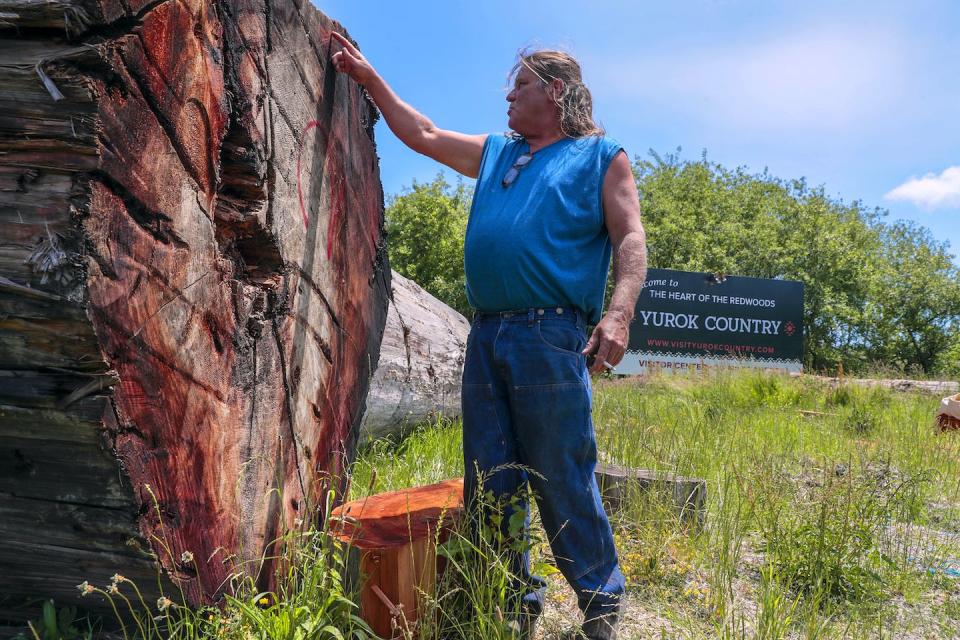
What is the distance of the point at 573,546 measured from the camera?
2.36 meters

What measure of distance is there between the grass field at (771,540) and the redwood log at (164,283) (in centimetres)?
104

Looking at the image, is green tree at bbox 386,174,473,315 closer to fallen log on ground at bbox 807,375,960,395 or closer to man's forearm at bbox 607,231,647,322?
fallen log on ground at bbox 807,375,960,395

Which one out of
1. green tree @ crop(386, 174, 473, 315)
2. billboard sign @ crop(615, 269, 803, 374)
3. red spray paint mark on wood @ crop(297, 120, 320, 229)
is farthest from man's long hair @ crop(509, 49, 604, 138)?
green tree @ crop(386, 174, 473, 315)

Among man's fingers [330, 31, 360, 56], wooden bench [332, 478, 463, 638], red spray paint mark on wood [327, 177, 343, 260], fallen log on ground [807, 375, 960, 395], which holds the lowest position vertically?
wooden bench [332, 478, 463, 638]

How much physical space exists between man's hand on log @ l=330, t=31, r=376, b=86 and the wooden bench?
140cm

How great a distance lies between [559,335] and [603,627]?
0.93 meters

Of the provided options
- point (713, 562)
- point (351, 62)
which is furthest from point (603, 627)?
point (351, 62)

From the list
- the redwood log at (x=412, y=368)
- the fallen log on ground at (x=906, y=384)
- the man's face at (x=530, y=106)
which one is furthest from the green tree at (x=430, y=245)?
the man's face at (x=530, y=106)

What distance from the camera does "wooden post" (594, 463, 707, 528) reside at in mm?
3359

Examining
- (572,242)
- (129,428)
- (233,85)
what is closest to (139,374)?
(129,428)

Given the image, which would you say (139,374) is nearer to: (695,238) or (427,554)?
(427,554)

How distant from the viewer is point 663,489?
3316mm

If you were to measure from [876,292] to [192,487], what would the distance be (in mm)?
28128

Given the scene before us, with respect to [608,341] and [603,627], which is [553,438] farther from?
[603,627]
